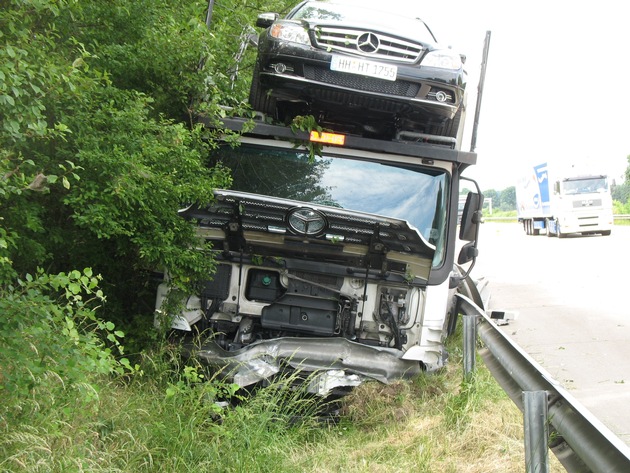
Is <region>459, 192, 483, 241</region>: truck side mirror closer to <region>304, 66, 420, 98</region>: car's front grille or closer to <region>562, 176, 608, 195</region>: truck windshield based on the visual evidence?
<region>304, 66, 420, 98</region>: car's front grille

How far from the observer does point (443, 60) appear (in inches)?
267

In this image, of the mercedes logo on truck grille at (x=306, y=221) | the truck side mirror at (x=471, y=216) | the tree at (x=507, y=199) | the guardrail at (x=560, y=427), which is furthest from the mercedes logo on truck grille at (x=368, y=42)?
the tree at (x=507, y=199)

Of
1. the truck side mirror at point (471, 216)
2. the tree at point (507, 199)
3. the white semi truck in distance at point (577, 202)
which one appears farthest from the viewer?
the tree at point (507, 199)

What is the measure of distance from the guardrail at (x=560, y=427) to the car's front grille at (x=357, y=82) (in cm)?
243

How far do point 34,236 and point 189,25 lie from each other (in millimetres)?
2082

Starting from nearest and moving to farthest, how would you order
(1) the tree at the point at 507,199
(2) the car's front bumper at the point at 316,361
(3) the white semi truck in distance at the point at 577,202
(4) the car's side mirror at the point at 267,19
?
(2) the car's front bumper at the point at 316,361
(4) the car's side mirror at the point at 267,19
(3) the white semi truck in distance at the point at 577,202
(1) the tree at the point at 507,199


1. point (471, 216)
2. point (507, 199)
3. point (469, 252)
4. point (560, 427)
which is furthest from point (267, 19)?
point (507, 199)

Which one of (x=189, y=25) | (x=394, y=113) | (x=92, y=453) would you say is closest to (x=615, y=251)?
(x=394, y=113)

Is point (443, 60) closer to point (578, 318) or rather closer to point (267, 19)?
point (267, 19)

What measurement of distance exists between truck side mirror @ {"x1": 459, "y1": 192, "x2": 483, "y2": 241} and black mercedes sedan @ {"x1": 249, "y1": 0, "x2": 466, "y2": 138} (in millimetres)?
748

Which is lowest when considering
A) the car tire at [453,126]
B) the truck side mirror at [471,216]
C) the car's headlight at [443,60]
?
the truck side mirror at [471,216]

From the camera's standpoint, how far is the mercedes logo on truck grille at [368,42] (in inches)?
261

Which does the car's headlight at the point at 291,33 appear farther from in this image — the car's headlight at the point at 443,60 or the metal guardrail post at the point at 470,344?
the metal guardrail post at the point at 470,344

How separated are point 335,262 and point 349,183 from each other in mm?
726
